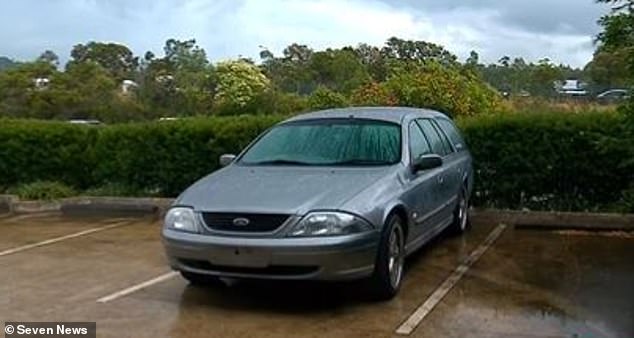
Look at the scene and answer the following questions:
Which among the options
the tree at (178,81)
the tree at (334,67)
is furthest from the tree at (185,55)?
the tree at (334,67)

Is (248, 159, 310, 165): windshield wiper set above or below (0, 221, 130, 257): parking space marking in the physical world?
above

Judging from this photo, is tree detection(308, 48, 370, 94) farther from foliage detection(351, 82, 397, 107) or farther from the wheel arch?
the wheel arch

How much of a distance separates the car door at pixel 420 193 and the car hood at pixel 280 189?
14.9 inches

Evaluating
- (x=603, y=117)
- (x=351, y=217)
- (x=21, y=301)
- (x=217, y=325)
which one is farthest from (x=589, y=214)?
(x=21, y=301)

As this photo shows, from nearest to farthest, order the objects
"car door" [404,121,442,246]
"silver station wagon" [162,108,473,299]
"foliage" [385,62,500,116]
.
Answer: "silver station wagon" [162,108,473,299]
"car door" [404,121,442,246]
"foliage" [385,62,500,116]

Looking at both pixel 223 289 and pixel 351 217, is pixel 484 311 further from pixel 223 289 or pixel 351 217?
pixel 223 289

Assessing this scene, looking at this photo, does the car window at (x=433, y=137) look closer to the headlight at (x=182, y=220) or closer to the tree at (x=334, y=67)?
the headlight at (x=182, y=220)

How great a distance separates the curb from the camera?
9.66m

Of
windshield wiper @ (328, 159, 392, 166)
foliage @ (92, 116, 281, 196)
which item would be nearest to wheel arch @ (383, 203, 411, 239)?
windshield wiper @ (328, 159, 392, 166)

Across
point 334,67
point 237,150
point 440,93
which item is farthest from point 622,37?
point 334,67

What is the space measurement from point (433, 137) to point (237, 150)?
13.9 feet

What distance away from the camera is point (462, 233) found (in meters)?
9.23

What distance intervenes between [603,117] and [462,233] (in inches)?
105

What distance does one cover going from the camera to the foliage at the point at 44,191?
40.5 feet
